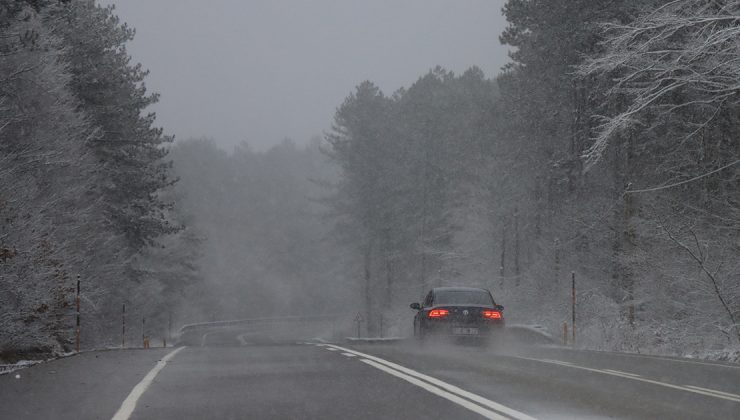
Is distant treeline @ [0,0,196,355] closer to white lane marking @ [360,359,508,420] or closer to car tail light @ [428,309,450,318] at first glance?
car tail light @ [428,309,450,318]

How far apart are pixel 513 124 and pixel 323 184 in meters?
35.1

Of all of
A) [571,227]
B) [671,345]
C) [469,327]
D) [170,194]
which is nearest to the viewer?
[469,327]

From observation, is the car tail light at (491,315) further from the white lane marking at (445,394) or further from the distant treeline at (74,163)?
the distant treeline at (74,163)

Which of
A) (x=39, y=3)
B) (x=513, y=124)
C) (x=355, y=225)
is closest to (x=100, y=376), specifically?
(x=39, y=3)

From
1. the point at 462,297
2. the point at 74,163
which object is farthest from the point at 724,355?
the point at 74,163

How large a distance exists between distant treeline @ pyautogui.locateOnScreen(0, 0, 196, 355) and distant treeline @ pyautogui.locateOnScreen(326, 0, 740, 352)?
40.2 ft

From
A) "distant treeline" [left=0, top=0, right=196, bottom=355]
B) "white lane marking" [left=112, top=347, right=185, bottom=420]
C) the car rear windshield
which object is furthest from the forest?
"white lane marking" [left=112, top=347, right=185, bottom=420]

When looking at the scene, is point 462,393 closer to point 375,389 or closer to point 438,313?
point 375,389

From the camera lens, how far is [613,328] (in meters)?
24.3

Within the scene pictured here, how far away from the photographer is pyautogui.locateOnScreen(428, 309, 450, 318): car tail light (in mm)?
18688

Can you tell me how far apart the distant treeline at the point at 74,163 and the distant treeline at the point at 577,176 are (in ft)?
→ 40.2

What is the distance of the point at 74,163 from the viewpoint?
1083 inches

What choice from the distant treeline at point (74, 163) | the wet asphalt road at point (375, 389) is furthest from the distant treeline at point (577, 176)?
the distant treeline at point (74, 163)

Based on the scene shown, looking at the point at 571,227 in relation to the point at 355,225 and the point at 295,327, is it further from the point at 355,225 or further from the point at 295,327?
the point at 295,327
